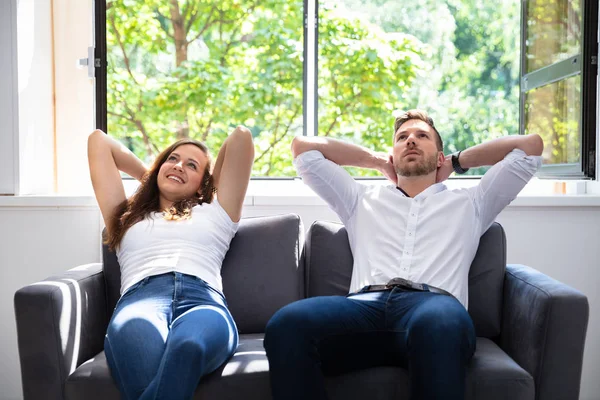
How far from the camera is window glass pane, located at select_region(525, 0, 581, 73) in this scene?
10.2 feet

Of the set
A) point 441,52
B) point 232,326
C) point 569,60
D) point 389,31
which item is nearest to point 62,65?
point 232,326

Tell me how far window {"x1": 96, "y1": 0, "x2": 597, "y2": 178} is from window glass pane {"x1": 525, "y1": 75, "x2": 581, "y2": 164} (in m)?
1.09

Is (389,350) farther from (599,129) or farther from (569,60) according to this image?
(569,60)

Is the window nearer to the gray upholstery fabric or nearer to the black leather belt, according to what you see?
the gray upholstery fabric

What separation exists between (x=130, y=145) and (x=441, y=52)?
2686 millimetres

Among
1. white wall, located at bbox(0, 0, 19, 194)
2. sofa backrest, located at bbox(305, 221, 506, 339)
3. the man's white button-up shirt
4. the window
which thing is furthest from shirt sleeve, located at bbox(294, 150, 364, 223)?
the window

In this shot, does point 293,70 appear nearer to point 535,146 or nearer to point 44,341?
point 535,146

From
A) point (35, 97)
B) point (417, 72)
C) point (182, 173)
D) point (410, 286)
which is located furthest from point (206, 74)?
point (410, 286)

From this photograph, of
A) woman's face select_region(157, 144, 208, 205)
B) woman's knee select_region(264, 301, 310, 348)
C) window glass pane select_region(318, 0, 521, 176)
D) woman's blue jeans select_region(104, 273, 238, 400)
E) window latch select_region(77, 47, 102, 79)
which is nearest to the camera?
woman's blue jeans select_region(104, 273, 238, 400)

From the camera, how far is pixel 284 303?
2.33m

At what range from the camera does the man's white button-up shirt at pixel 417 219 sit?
2146 millimetres

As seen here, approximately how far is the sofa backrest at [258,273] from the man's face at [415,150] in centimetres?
47

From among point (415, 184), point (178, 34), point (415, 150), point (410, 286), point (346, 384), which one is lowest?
point (346, 384)

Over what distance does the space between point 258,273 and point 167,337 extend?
1.83ft
